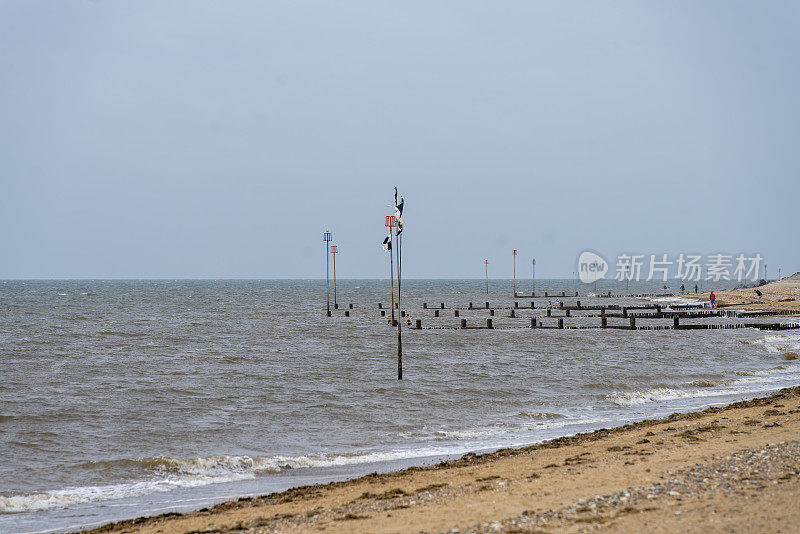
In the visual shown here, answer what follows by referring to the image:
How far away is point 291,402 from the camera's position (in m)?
21.8

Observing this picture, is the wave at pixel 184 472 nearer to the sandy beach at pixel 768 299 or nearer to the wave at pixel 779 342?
the wave at pixel 779 342

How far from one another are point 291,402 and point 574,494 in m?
13.7

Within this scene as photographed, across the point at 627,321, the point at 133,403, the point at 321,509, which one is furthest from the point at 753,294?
the point at 321,509

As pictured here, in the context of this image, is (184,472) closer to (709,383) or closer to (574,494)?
(574,494)

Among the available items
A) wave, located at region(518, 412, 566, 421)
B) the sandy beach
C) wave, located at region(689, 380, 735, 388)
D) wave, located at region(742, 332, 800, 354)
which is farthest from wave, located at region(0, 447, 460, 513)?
the sandy beach

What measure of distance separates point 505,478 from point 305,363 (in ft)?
73.7

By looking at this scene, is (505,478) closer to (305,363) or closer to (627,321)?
(305,363)

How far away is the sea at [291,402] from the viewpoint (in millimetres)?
13336

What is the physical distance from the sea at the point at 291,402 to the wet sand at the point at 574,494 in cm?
177

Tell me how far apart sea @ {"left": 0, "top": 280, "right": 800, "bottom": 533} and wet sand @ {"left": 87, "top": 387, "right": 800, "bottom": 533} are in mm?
1769

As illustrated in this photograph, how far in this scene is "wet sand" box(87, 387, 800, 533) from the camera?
26.0 ft

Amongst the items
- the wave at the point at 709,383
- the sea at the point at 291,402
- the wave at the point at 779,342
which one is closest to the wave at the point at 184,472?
the sea at the point at 291,402

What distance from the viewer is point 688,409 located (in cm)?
1930

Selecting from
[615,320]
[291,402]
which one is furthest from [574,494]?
[615,320]
